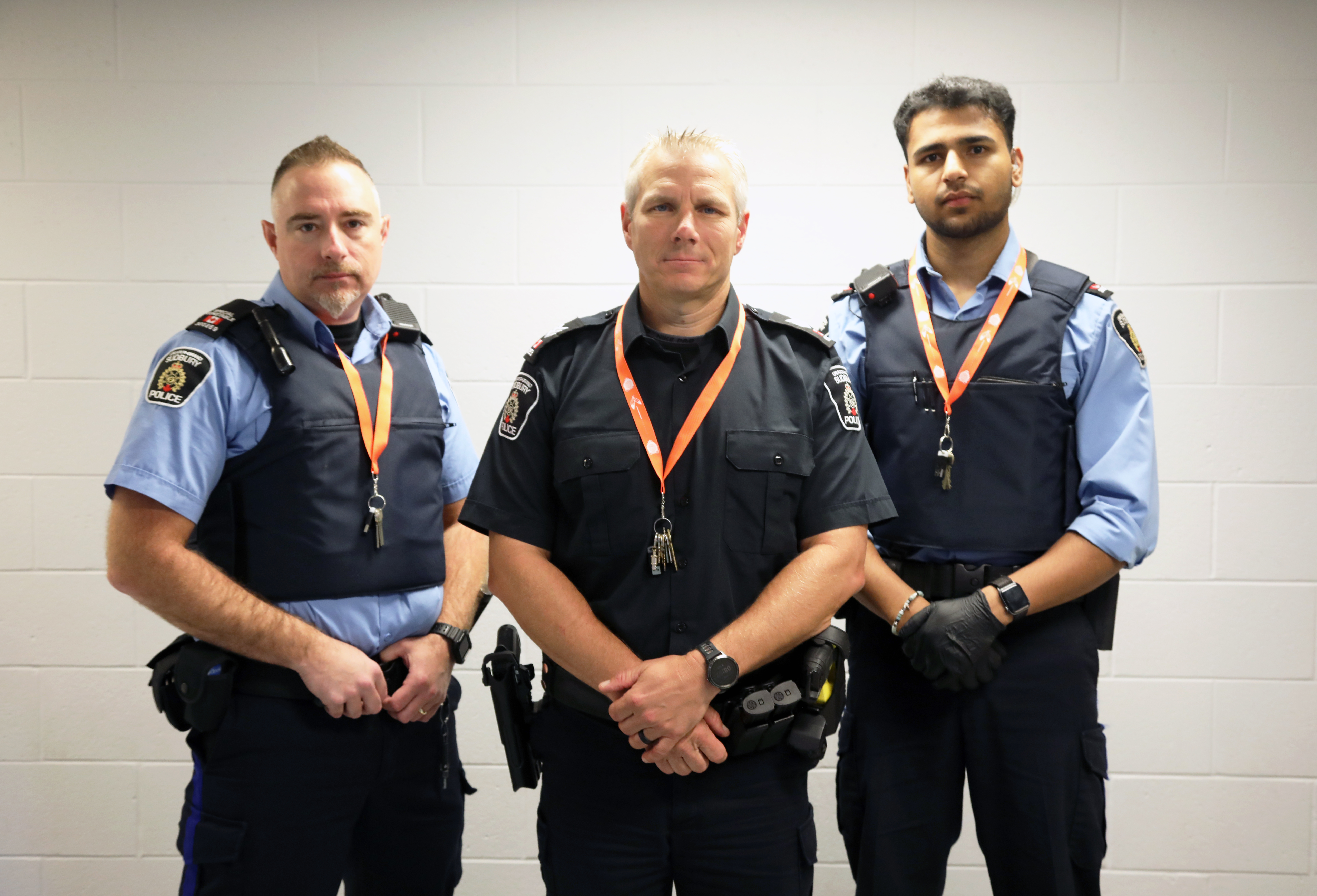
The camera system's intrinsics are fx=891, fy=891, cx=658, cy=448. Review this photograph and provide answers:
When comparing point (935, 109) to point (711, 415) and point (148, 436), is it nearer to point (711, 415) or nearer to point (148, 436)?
point (711, 415)

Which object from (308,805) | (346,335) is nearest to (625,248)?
(346,335)

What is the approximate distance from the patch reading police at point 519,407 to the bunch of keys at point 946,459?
0.84 metres

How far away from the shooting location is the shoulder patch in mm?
1699

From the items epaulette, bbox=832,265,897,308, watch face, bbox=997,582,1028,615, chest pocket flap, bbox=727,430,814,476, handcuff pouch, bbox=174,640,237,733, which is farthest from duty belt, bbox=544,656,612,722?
epaulette, bbox=832,265,897,308

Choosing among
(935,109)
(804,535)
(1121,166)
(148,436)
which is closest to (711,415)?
(804,535)

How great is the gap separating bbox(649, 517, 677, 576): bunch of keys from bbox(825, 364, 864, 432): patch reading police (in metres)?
0.38

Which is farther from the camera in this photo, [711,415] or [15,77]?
[15,77]

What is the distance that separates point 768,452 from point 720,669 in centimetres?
38

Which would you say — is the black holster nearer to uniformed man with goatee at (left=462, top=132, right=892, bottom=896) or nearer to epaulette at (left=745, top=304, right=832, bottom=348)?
uniformed man with goatee at (left=462, top=132, right=892, bottom=896)

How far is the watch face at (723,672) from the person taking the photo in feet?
4.66

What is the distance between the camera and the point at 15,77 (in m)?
2.57

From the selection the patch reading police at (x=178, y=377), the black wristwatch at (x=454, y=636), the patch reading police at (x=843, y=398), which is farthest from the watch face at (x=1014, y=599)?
the patch reading police at (x=178, y=377)

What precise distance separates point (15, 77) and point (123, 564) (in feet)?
6.03

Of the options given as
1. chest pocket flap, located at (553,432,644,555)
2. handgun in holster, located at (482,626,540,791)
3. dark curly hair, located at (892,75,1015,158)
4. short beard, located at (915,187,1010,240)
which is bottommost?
handgun in holster, located at (482,626,540,791)
